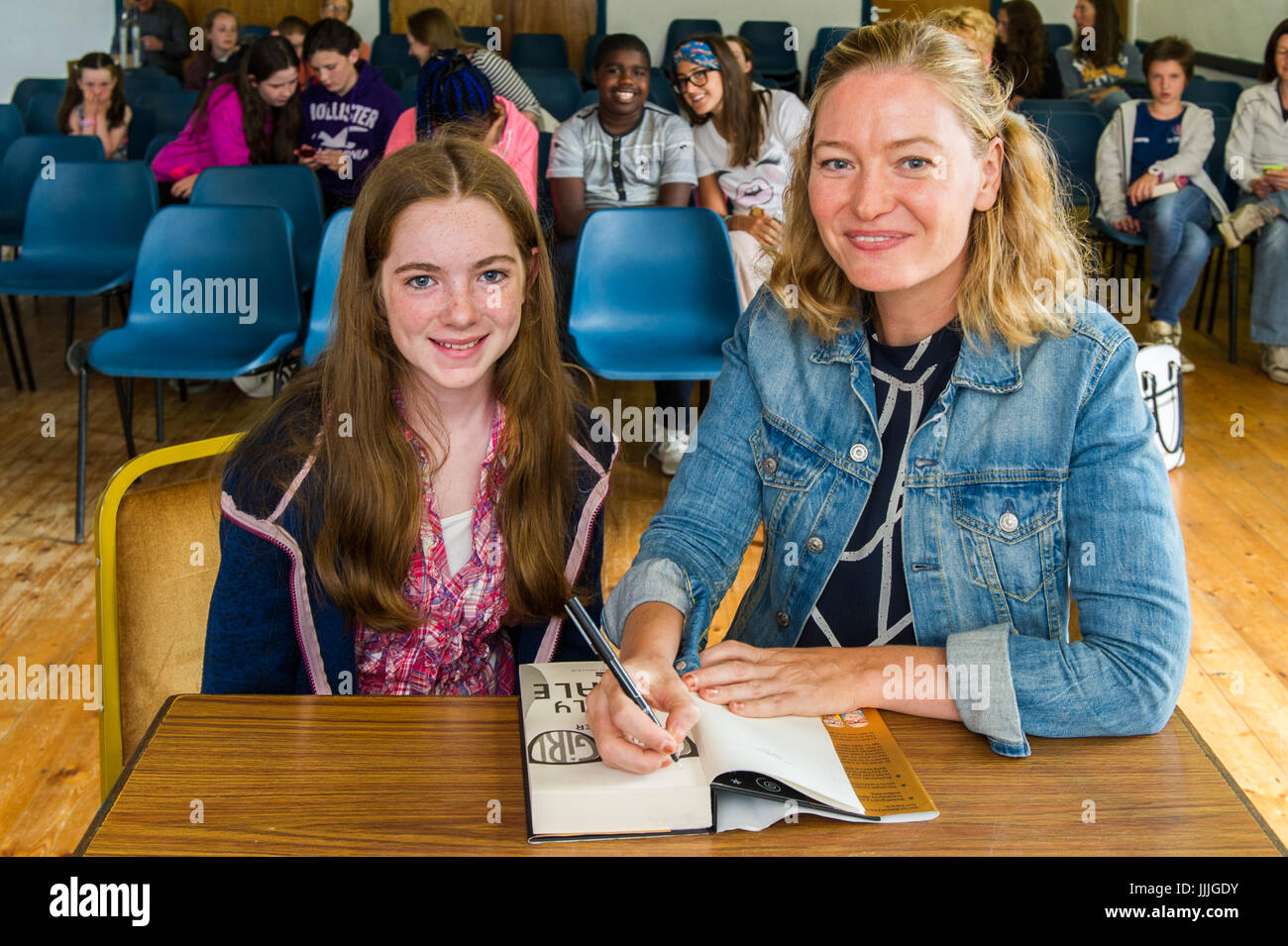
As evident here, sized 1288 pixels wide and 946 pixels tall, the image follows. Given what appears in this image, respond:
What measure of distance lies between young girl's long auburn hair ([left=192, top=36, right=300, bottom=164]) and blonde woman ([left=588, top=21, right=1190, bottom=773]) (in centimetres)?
349

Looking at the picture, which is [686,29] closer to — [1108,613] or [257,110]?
[257,110]

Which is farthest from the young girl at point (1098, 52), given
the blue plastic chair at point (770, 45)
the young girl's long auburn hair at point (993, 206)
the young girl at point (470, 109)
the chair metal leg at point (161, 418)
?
the young girl's long auburn hair at point (993, 206)

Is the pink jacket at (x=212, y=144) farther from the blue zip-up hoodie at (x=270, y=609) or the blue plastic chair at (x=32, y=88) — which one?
the blue zip-up hoodie at (x=270, y=609)

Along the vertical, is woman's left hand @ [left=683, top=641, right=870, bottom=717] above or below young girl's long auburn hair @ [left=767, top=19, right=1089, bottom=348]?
below

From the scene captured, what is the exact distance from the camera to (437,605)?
142 cm

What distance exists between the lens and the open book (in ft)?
3.12

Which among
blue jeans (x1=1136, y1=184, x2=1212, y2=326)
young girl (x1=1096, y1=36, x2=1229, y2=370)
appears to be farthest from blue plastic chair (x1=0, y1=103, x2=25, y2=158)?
blue jeans (x1=1136, y1=184, x2=1212, y2=326)

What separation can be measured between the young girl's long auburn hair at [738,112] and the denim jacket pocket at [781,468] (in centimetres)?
291

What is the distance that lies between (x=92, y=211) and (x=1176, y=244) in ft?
13.2

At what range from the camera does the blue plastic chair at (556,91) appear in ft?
22.1

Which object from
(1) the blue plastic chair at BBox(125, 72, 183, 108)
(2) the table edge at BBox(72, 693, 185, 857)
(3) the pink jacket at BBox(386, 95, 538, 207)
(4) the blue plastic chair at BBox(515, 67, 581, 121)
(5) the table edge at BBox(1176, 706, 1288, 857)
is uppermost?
(1) the blue plastic chair at BBox(125, 72, 183, 108)

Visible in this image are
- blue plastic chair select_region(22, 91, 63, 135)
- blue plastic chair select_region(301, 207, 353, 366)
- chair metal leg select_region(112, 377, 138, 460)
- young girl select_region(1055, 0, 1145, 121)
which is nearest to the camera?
blue plastic chair select_region(301, 207, 353, 366)

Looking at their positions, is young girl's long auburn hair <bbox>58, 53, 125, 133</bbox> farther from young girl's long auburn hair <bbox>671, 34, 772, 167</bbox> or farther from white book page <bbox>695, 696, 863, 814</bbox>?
white book page <bbox>695, 696, 863, 814</bbox>
